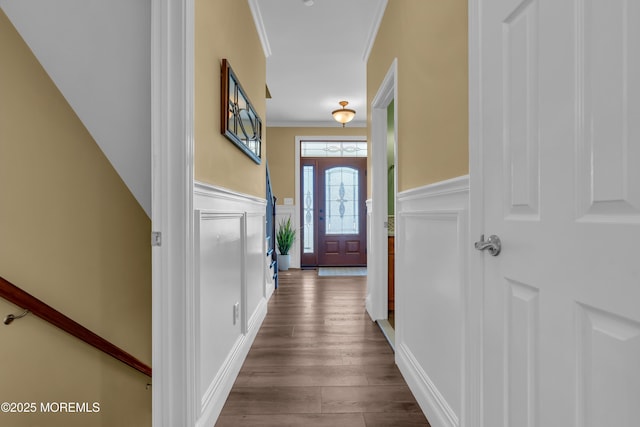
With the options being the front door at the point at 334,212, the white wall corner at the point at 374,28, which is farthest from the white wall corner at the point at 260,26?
the front door at the point at 334,212

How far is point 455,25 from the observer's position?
1.34m

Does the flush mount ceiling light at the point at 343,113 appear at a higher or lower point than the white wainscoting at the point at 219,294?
higher

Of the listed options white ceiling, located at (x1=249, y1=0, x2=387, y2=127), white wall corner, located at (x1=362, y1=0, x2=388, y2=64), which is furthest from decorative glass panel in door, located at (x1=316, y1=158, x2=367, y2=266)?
white wall corner, located at (x1=362, y1=0, x2=388, y2=64)

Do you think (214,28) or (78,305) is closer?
(78,305)

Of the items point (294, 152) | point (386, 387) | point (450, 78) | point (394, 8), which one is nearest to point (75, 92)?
point (450, 78)

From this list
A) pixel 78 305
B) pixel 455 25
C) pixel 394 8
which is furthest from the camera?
pixel 394 8

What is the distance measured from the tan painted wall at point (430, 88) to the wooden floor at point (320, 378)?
115 cm

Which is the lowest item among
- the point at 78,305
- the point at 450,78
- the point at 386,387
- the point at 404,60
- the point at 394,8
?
the point at 386,387

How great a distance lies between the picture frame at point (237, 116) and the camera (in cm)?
189

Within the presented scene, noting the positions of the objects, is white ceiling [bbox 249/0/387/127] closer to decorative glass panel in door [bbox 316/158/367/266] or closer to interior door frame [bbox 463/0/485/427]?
decorative glass panel in door [bbox 316/158/367/266]

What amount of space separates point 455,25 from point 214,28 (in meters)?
1.17

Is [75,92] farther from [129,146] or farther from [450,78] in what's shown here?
[450,78]

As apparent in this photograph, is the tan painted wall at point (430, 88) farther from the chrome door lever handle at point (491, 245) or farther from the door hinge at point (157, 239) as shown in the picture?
the door hinge at point (157, 239)

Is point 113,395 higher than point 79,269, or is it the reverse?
point 79,269
